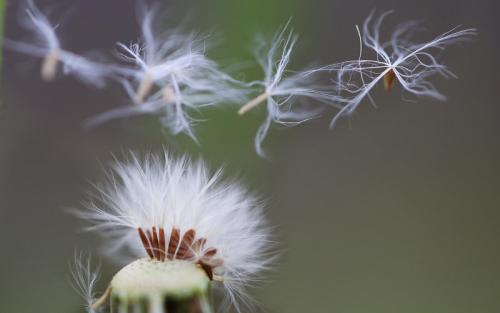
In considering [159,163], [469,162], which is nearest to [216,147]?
[159,163]

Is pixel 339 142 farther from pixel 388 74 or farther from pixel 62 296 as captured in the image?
pixel 62 296

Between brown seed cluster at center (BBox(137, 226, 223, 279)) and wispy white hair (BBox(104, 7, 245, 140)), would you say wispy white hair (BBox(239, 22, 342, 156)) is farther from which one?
brown seed cluster at center (BBox(137, 226, 223, 279))

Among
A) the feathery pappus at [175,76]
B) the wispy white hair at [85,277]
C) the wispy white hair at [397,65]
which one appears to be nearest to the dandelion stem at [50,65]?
the feathery pappus at [175,76]

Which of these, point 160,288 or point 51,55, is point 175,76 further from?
point 160,288

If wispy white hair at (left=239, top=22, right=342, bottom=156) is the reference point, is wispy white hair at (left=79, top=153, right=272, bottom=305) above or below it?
below

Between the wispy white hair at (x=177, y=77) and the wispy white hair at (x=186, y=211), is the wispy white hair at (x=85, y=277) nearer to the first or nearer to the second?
the wispy white hair at (x=186, y=211)

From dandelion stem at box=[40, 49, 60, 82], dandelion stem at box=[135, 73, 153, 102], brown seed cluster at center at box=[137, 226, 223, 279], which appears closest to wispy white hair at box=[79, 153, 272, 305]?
brown seed cluster at center at box=[137, 226, 223, 279]

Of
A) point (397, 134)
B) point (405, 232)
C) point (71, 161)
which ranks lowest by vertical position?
point (405, 232)
